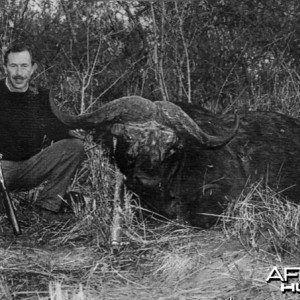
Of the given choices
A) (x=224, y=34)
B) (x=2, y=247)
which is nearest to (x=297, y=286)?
Answer: (x=2, y=247)

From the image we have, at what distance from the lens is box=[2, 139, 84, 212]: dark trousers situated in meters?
5.05

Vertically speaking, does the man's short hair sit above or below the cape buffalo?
above

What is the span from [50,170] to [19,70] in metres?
0.61

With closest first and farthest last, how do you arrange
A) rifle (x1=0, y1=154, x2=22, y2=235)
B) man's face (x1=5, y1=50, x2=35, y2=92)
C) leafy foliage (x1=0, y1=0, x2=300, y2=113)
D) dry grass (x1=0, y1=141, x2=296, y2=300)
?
dry grass (x1=0, y1=141, x2=296, y2=300), rifle (x1=0, y1=154, x2=22, y2=235), man's face (x1=5, y1=50, x2=35, y2=92), leafy foliage (x1=0, y1=0, x2=300, y2=113)

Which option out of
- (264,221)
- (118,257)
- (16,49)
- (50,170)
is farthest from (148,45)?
(118,257)

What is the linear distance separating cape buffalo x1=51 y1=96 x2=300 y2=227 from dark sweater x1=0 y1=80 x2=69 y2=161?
3.3 inches

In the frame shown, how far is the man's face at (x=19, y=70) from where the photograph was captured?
498 cm

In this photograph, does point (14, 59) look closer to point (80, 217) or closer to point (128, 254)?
point (80, 217)

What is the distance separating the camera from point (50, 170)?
5.08 m

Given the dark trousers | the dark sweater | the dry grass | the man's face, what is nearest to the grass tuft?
the dry grass

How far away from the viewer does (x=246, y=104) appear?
566 centimetres

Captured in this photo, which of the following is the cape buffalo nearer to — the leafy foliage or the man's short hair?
the leafy foliage

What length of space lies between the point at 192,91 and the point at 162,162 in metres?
0.60

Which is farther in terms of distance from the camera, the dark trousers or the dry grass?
the dark trousers
